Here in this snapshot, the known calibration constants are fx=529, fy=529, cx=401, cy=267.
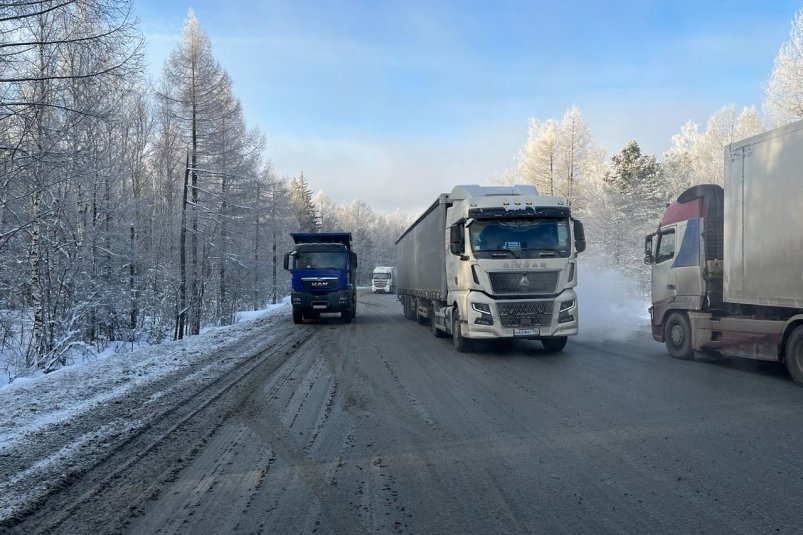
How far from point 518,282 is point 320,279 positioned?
440 inches

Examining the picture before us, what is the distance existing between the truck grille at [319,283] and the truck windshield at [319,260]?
0.55m

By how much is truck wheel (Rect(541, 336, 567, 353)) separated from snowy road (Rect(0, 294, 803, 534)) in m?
2.55

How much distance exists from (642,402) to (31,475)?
6.92 meters

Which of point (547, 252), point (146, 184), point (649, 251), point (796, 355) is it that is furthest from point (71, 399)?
point (146, 184)

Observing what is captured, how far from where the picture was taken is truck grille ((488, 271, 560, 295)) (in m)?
11.2

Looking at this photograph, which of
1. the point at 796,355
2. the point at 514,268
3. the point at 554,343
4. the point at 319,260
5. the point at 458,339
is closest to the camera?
the point at 796,355

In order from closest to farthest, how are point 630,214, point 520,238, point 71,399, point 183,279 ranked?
point 71,399
point 520,238
point 183,279
point 630,214

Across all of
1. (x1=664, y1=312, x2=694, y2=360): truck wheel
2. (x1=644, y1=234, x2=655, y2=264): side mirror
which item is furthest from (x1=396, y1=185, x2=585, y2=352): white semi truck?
(x1=664, y1=312, x2=694, y2=360): truck wheel

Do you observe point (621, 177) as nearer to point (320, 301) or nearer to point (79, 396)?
point (320, 301)

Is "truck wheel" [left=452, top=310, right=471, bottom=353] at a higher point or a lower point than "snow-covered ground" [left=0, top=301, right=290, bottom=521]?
higher

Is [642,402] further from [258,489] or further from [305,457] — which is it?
[258,489]

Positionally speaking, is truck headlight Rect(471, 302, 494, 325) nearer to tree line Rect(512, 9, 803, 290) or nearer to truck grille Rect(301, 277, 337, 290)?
truck grille Rect(301, 277, 337, 290)

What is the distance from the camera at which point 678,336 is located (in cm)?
1099

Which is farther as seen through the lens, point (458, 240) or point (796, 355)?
point (458, 240)
